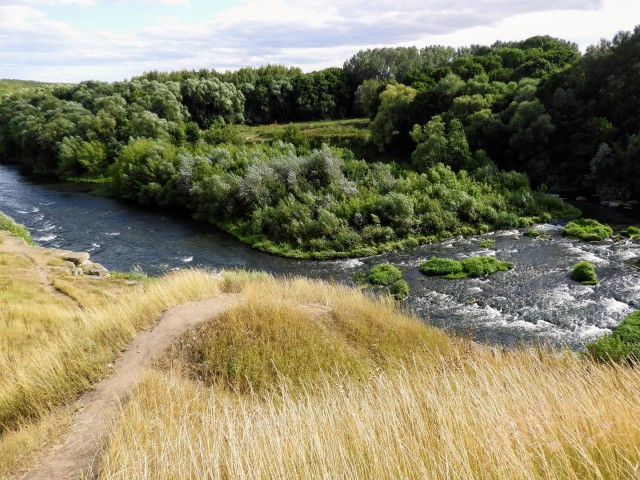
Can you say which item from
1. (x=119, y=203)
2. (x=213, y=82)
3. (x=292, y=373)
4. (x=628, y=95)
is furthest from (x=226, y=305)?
(x=213, y=82)

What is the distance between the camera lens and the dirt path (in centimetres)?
609

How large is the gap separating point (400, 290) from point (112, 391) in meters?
16.1

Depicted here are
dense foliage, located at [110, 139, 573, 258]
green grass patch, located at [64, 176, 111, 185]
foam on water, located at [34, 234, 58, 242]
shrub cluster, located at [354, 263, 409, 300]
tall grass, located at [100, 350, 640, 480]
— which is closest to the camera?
tall grass, located at [100, 350, 640, 480]

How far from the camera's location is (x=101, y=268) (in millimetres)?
25672

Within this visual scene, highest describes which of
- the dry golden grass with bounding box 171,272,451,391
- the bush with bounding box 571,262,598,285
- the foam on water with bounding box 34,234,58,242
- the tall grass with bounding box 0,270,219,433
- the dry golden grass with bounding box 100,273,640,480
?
the dry golden grass with bounding box 100,273,640,480

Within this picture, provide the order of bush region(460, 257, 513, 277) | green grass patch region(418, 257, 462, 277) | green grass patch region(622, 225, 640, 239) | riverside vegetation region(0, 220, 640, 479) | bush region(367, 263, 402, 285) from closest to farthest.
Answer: riverside vegetation region(0, 220, 640, 479)
bush region(367, 263, 402, 285)
bush region(460, 257, 513, 277)
green grass patch region(418, 257, 462, 277)
green grass patch region(622, 225, 640, 239)

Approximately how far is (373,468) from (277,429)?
1396 mm

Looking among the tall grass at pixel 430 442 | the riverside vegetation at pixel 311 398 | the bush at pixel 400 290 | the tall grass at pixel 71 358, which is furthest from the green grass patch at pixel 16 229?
the tall grass at pixel 430 442

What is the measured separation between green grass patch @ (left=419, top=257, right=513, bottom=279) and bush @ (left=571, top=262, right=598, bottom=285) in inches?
129

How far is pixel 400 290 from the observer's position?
22.6 meters

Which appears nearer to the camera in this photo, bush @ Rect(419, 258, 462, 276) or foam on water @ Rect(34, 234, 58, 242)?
bush @ Rect(419, 258, 462, 276)

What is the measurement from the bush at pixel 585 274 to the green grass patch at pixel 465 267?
3.27 metres

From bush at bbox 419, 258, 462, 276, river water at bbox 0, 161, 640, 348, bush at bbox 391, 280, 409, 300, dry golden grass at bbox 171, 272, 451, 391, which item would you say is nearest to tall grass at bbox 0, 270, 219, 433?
dry golden grass at bbox 171, 272, 451, 391

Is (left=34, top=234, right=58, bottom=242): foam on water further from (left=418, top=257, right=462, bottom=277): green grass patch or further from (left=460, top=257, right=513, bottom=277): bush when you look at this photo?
(left=460, top=257, right=513, bottom=277): bush
